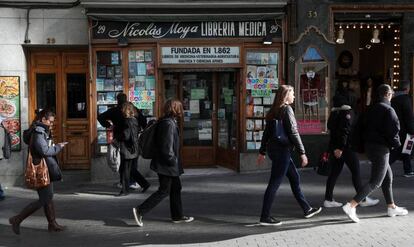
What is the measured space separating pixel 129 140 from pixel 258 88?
10.6 ft

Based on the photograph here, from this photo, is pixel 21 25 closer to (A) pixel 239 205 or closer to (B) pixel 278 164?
(A) pixel 239 205

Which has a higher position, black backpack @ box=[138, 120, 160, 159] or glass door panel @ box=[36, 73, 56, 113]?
glass door panel @ box=[36, 73, 56, 113]

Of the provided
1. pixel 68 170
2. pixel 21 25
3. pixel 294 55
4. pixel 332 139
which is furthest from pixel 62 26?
pixel 332 139

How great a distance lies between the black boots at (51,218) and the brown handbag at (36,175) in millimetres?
Answer: 375

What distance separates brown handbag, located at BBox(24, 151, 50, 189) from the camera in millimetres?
7621

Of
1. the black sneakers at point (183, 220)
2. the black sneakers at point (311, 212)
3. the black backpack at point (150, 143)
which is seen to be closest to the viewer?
the black backpack at point (150, 143)

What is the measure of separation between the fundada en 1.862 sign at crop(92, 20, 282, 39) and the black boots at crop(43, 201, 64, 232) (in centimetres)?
489

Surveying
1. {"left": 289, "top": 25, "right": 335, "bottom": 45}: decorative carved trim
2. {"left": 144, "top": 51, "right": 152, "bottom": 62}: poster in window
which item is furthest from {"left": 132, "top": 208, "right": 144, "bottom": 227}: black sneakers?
{"left": 289, "top": 25, "right": 335, "bottom": 45}: decorative carved trim

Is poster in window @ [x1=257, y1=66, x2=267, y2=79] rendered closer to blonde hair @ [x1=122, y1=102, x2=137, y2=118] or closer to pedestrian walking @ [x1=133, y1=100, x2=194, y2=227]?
blonde hair @ [x1=122, y1=102, x2=137, y2=118]

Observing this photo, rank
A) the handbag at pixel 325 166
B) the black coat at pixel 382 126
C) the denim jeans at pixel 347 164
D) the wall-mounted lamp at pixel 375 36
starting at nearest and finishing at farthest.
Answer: the black coat at pixel 382 126 → the denim jeans at pixel 347 164 → the handbag at pixel 325 166 → the wall-mounted lamp at pixel 375 36

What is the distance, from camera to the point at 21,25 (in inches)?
473

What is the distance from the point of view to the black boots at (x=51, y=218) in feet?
26.0

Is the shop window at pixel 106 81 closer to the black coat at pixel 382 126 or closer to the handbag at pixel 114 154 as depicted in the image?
the handbag at pixel 114 154

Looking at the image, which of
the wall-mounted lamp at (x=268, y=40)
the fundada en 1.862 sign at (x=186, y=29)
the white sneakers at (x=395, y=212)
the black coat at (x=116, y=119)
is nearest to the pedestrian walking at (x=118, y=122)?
the black coat at (x=116, y=119)
